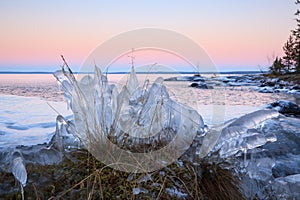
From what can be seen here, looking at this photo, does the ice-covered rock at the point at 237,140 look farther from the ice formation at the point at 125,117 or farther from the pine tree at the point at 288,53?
the pine tree at the point at 288,53

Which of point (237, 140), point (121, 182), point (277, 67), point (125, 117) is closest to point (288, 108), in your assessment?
point (237, 140)

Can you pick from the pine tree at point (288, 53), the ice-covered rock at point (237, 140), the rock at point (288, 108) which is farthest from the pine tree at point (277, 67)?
the ice-covered rock at point (237, 140)

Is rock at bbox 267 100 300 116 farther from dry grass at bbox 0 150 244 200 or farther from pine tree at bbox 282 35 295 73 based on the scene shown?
pine tree at bbox 282 35 295 73

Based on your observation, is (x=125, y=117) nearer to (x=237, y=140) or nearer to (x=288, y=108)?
(x=237, y=140)

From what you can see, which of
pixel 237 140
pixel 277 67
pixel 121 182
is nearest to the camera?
pixel 121 182

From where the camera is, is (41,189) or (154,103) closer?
(41,189)

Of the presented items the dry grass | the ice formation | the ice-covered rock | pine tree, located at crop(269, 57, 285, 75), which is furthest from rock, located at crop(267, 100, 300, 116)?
pine tree, located at crop(269, 57, 285, 75)

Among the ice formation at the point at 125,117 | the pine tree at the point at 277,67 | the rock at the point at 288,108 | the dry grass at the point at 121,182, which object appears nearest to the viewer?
the dry grass at the point at 121,182

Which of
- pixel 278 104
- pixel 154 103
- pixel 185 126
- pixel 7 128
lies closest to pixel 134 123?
pixel 154 103

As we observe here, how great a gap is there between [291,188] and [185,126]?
87cm

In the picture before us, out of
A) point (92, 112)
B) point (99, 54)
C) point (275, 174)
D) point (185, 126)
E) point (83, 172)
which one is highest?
point (99, 54)

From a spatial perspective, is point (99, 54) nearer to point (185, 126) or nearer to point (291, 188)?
point (185, 126)

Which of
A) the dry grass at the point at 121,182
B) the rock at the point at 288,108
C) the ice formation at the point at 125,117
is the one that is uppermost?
the ice formation at the point at 125,117

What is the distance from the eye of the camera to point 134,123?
1.88 metres
